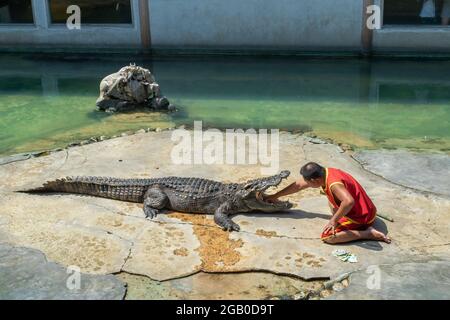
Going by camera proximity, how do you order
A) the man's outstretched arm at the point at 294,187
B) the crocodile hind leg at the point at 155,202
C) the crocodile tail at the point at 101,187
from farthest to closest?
the crocodile tail at the point at 101,187
the crocodile hind leg at the point at 155,202
the man's outstretched arm at the point at 294,187

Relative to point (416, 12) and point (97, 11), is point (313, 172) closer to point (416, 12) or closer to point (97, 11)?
point (416, 12)

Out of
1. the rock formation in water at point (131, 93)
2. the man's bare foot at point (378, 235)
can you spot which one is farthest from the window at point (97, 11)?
the man's bare foot at point (378, 235)

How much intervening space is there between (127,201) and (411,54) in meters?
9.73

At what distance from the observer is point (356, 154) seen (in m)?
7.43

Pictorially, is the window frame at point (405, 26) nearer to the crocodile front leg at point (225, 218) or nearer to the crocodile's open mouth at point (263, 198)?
the crocodile's open mouth at point (263, 198)

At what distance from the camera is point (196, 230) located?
5555mm

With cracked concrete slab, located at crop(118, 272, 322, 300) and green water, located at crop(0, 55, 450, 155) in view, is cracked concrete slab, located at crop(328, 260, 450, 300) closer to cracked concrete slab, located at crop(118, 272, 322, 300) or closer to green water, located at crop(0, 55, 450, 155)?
cracked concrete slab, located at crop(118, 272, 322, 300)

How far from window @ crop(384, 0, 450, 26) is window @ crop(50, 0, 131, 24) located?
22.0ft

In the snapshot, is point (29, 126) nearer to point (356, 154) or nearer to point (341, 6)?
point (356, 154)

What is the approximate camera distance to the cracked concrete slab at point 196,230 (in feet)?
16.1

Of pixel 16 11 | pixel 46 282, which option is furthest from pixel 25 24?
pixel 46 282

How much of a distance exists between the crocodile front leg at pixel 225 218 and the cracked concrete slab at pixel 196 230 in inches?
3.0
